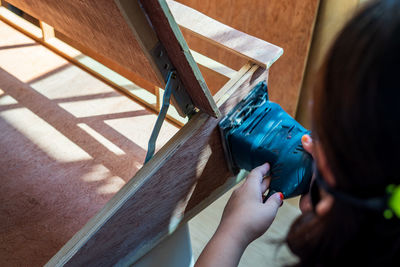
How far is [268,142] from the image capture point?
891 mm

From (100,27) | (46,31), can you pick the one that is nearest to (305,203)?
(100,27)

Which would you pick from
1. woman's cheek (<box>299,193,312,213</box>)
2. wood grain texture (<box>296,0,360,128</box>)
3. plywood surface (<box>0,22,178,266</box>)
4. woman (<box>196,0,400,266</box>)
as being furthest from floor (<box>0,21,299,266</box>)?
wood grain texture (<box>296,0,360,128</box>)

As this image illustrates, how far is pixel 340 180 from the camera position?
0.52 m

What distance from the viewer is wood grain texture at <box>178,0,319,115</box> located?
5.51ft

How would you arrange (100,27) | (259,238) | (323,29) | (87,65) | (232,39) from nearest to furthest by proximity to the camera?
1. (100,27)
2. (232,39)
3. (87,65)
4. (259,238)
5. (323,29)

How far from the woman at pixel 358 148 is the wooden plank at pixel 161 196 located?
11.9 inches

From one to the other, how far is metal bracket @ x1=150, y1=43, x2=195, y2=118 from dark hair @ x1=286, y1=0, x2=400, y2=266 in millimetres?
349

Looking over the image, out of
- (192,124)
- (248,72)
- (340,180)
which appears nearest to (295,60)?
(248,72)

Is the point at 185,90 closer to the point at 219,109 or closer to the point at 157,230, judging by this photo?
the point at 219,109

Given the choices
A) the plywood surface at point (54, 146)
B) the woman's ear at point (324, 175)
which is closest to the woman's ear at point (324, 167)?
the woman's ear at point (324, 175)

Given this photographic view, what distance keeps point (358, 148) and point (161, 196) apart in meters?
0.48

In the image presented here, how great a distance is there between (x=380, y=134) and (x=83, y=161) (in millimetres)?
840

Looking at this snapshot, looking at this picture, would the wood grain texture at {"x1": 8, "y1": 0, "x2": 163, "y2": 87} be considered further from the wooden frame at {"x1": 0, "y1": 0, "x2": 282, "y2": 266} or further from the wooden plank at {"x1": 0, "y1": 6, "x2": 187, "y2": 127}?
the wooden plank at {"x1": 0, "y1": 6, "x2": 187, "y2": 127}

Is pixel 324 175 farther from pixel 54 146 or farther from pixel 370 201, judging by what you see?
pixel 54 146
